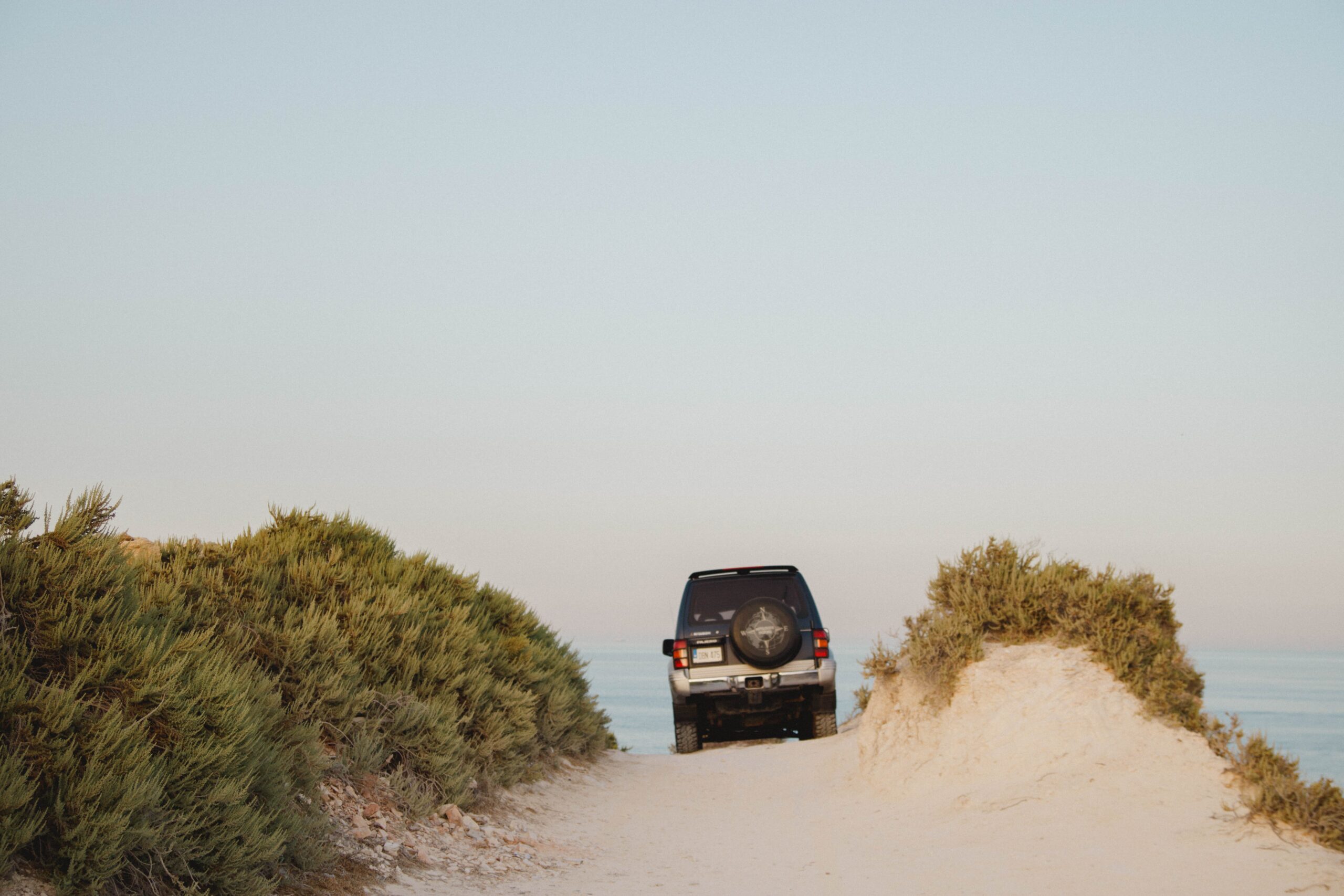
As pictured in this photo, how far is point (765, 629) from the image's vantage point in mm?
12320

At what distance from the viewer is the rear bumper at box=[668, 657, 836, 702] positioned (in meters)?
12.8

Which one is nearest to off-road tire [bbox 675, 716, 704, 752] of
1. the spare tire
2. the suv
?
the suv

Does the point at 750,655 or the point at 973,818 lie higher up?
the point at 750,655

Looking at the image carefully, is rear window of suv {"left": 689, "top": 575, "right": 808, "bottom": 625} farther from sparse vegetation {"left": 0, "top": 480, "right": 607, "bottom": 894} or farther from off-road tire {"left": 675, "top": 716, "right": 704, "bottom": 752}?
sparse vegetation {"left": 0, "top": 480, "right": 607, "bottom": 894}

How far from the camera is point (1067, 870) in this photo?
6695mm

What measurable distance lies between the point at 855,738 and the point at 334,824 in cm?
659

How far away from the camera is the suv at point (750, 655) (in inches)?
487

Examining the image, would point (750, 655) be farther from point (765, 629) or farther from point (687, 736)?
point (687, 736)

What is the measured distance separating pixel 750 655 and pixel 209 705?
7721 mm

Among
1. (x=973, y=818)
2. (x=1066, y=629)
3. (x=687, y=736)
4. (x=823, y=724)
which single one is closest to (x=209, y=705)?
(x=973, y=818)

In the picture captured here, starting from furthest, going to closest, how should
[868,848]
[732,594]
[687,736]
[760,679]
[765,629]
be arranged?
[687,736] → [732,594] → [760,679] → [765,629] → [868,848]

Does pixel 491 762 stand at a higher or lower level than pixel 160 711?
lower

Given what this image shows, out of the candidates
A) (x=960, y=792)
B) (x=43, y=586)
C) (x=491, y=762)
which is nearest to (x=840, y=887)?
(x=960, y=792)

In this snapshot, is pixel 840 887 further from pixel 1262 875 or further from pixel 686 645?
pixel 686 645
